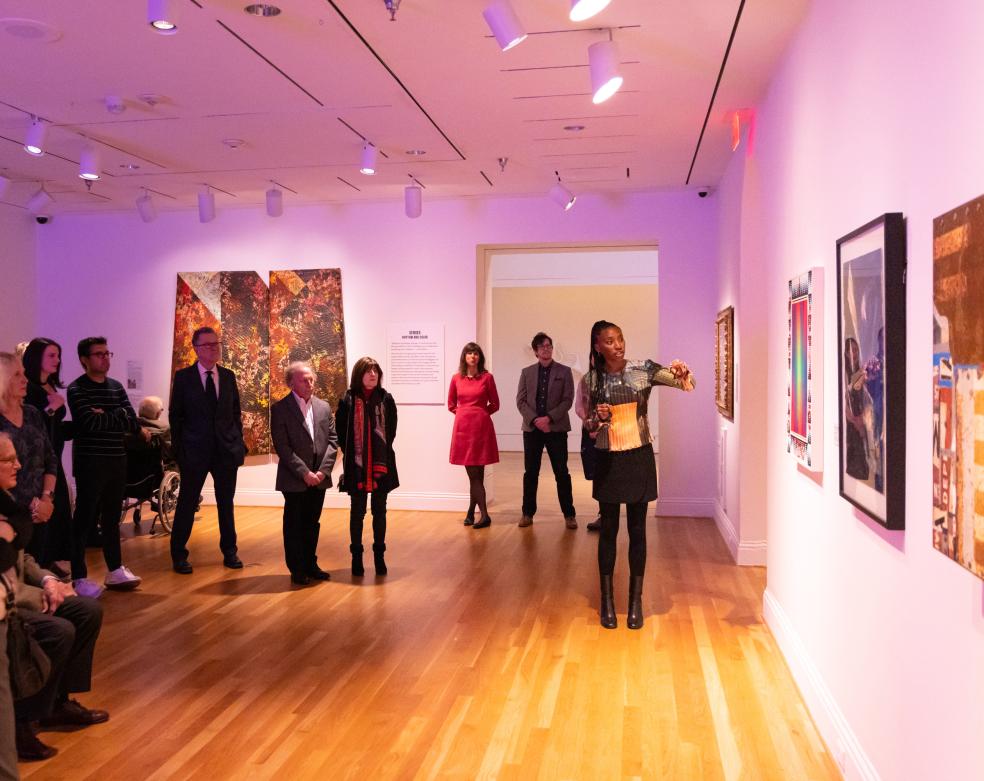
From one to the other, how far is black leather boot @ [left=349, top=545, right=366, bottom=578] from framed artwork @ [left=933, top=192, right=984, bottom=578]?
14.9ft

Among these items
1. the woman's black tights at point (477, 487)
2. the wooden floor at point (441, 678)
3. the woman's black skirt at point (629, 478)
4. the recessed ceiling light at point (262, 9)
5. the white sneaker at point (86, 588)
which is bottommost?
the wooden floor at point (441, 678)

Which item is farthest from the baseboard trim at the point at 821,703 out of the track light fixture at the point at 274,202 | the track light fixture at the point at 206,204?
the track light fixture at the point at 206,204

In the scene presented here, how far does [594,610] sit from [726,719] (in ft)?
5.57

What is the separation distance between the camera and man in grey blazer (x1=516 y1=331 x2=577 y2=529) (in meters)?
7.96

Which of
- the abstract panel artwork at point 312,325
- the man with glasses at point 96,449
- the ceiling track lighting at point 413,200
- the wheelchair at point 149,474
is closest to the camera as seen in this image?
the man with glasses at point 96,449

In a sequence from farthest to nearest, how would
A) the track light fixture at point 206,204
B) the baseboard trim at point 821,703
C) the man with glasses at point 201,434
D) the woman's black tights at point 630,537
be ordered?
the track light fixture at point 206,204
the man with glasses at point 201,434
the woman's black tights at point 630,537
the baseboard trim at point 821,703

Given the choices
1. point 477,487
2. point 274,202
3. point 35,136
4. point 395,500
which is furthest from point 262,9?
point 395,500

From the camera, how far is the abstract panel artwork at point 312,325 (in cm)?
920

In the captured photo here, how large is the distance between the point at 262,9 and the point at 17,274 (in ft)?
21.8

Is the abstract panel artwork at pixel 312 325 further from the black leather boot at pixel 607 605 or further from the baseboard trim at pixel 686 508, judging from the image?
the black leather boot at pixel 607 605

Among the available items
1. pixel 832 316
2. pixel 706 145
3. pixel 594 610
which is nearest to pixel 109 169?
pixel 706 145

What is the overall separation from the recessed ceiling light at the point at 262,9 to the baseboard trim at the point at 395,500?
5583mm

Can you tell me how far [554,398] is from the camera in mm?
7988

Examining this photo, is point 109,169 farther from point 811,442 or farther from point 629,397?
point 811,442
